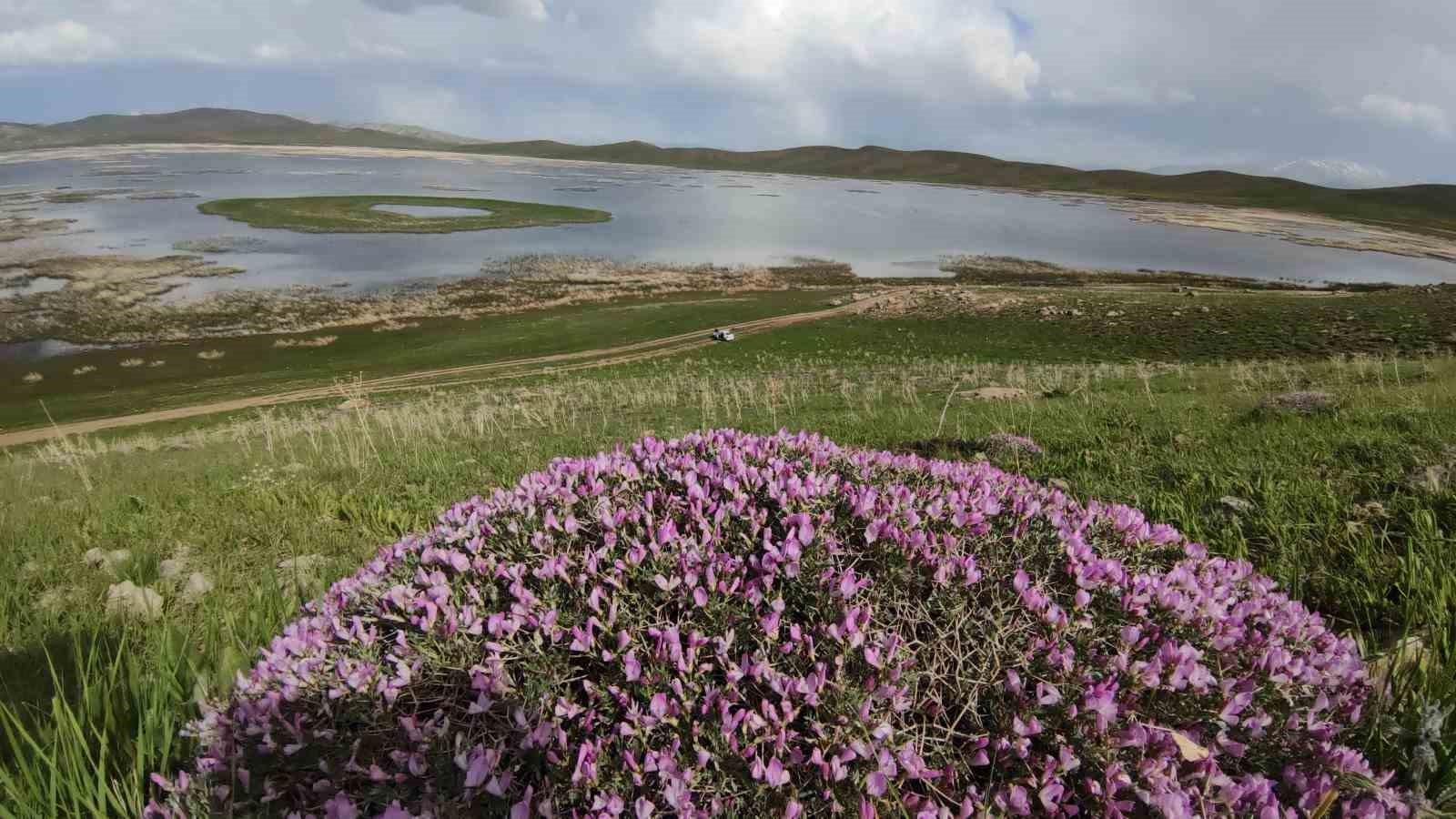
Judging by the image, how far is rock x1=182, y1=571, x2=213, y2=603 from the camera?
4.02m

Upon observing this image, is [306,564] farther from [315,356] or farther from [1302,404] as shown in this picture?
[315,356]

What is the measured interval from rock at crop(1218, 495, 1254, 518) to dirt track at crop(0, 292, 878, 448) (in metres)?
20.8

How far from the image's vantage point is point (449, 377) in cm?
3519

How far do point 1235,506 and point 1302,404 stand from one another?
5.39 meters

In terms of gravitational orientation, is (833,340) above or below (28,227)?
below

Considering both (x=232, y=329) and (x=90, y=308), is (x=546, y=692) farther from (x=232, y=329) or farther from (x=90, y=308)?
(x=90, y=308)

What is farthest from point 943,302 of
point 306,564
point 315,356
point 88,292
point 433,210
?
point 433,210

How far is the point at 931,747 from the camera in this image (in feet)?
6.15

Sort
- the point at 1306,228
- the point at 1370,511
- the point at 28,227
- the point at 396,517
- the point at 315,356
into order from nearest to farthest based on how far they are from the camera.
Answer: the point at 1370,511, the point at 396,517, the point at 315,356, the point at 28,227, the point at 1306,228

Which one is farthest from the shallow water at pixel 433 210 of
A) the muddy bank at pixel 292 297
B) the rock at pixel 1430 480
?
the rock at pixel 1430 480

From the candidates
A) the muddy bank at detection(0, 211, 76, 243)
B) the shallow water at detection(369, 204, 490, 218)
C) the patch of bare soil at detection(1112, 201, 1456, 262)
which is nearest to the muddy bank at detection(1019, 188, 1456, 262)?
the patch of bare soil at detection(1112, 201, 1456, 262)

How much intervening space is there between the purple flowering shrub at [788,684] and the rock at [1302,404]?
767 centimetres

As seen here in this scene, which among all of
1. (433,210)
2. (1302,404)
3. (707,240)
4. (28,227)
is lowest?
(1302,404)

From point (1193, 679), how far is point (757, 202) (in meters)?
189
